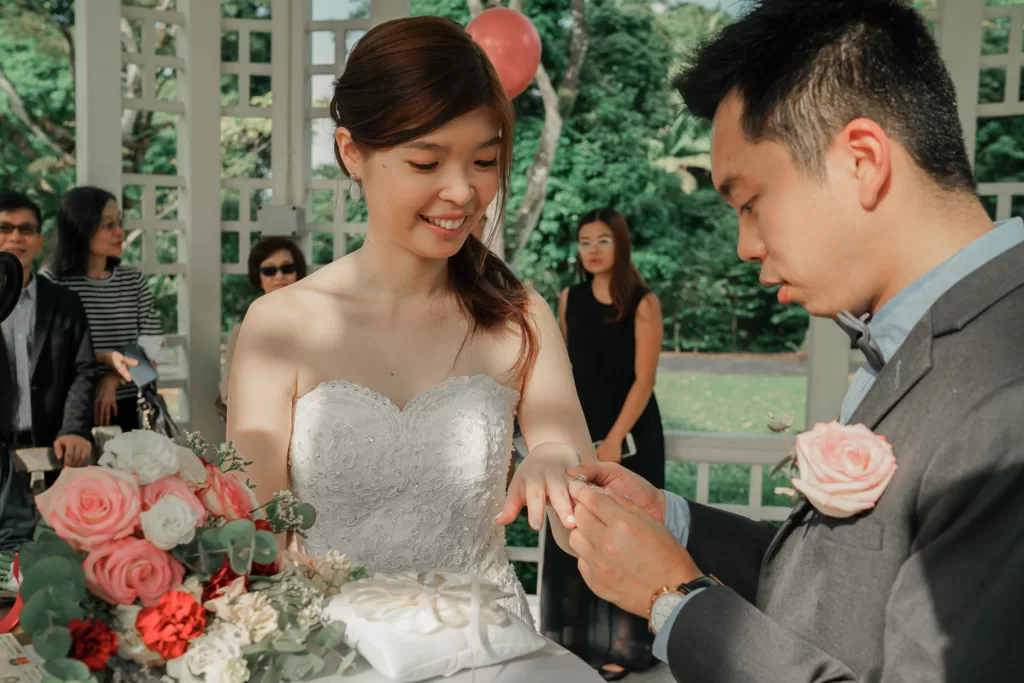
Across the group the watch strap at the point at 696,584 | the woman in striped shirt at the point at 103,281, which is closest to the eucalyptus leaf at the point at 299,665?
the watch strap at the point at 696,584

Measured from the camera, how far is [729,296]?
17375mm

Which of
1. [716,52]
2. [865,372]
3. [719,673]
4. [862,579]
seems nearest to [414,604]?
[719,673]

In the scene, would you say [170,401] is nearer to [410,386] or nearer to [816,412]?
[816,412]

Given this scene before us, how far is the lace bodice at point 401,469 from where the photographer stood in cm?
216

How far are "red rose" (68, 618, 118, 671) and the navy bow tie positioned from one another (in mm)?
1039

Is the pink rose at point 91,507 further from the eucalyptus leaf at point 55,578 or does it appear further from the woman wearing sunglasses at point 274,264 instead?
the woman wearing sunglasses at point 274,264

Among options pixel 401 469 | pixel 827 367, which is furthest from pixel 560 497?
pixel 827 367

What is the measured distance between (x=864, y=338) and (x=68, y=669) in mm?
1105

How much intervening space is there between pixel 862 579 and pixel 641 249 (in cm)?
1579

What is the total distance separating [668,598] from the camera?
1328mm

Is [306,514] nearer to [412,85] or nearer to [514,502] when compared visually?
[514,502]

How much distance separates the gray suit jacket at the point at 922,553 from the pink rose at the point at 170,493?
64cm

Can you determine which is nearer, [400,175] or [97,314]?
[400,175]

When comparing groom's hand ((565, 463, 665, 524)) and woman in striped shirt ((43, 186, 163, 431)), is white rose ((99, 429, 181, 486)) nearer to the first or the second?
groom's hand ((565, 463, 665, 524))
